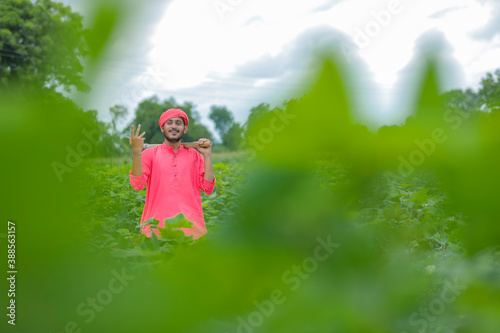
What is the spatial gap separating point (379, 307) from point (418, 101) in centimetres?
18

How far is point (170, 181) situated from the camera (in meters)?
2.64

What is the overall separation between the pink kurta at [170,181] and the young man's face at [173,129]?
8cm

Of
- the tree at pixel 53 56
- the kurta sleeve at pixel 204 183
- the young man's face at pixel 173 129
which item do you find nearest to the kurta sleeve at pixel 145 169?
the young man's face at pixel 173 129

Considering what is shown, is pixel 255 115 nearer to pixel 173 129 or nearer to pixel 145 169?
pixel 145 169

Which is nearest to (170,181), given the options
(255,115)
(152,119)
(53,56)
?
(53,56)

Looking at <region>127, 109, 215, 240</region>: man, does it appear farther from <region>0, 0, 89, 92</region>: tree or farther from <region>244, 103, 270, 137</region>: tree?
<region>244, 103, 270, 137</region>: tree

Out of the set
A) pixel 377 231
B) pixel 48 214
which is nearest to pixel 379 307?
pixel 377 231

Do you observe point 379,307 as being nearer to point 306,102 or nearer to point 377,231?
point 377,231

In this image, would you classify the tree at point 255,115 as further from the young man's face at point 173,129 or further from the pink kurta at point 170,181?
the young man's face at point 173,129

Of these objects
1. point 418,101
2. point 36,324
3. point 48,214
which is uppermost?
point 418,101

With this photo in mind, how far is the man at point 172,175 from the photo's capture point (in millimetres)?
2439

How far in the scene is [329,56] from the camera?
13.5 inches

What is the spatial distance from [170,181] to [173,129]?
46 centimetres

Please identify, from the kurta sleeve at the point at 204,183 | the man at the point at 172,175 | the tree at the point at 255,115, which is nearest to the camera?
the tree at the point at 255,115
